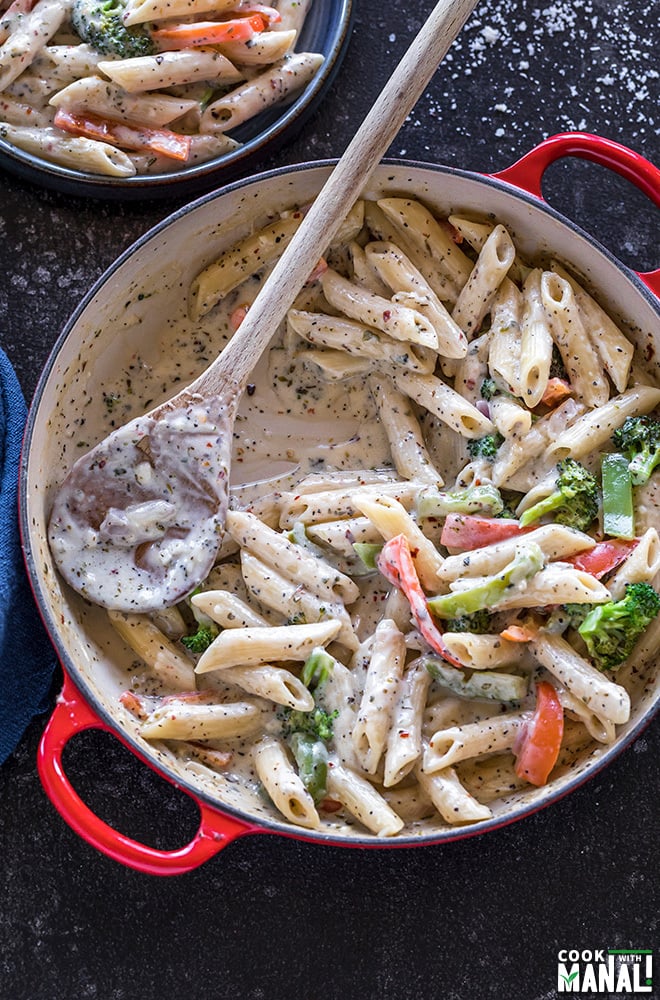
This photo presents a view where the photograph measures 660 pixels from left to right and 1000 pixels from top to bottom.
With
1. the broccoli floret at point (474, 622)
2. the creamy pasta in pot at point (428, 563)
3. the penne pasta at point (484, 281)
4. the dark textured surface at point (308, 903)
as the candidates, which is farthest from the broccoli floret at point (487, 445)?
the dark textured surface at point (308, 903)

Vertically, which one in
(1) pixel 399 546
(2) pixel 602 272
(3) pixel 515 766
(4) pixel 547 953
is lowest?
(4) pixel 547 953

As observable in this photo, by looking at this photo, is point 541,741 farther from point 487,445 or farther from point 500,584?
point 487,445

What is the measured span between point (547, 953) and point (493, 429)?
114 centimetres

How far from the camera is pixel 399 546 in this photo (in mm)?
2182

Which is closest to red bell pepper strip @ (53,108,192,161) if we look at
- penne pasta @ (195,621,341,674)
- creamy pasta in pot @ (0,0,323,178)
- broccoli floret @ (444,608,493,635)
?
creamy pasta in pot @ (0,0,323,178)

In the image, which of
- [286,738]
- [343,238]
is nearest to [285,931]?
[286,738]

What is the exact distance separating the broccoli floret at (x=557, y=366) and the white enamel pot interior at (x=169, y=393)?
162 millimetres

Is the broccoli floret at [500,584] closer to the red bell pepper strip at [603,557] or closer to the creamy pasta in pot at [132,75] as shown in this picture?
the red bell pepper strip at [603,557]

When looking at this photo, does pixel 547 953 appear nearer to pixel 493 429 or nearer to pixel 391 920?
pixel 391 920

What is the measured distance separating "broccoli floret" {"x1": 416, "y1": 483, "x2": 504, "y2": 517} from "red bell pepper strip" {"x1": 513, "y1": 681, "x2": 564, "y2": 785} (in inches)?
15.6

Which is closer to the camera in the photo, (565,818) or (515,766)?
(515,766)

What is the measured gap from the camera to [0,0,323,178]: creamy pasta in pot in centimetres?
231

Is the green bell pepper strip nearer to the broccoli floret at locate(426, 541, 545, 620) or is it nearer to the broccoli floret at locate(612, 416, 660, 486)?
the broccoli floret at locate(612, 416, 660, 486)

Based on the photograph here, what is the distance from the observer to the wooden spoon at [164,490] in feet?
7.25
